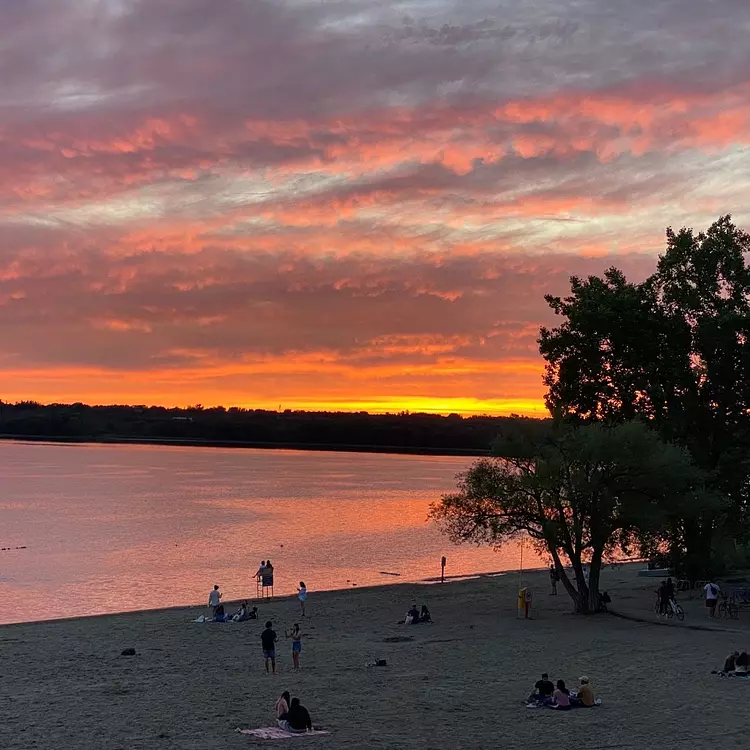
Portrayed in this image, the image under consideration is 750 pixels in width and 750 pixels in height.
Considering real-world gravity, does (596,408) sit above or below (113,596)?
above

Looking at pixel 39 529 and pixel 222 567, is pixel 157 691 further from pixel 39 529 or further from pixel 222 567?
pixel 39 529

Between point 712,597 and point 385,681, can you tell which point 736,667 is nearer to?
point 385,681

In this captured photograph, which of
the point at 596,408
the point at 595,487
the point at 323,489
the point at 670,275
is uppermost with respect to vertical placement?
the point at 670,275

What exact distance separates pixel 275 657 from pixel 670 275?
27.1 meters

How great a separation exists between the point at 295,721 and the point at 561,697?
696cm

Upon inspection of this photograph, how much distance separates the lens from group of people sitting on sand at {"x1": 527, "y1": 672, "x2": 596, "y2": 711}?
931 inches

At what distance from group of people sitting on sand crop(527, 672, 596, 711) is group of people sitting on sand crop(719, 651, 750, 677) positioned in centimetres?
514

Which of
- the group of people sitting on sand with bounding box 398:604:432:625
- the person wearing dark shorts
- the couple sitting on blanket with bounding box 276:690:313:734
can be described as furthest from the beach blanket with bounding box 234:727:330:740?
the group of people sitting on sand with bounding box 398:604:432:625

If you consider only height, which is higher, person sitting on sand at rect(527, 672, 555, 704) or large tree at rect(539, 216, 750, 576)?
large tree at rect(539, 216, 750, 576)

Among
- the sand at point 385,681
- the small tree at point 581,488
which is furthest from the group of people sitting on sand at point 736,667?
the small tree at point 581,488

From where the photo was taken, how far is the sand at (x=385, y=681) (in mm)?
21500

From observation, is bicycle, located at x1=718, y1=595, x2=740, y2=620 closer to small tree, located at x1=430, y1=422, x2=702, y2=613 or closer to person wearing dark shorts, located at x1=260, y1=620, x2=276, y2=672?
small tree, located at x1=430, y1=422, x2=702, y2=613

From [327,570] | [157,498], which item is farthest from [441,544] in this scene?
[157,498]

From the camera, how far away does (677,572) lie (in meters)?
46.1
